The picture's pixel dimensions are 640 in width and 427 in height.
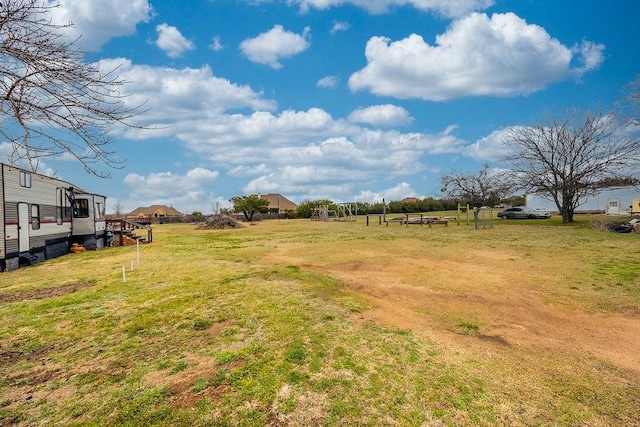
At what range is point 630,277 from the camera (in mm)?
8758

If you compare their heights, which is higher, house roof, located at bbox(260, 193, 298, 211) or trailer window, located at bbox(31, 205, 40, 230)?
house roof, located at bbox(260, 193, 298, 211)

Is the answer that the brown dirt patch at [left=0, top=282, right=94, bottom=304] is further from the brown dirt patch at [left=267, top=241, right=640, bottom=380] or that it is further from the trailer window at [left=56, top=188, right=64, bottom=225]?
the trailer window at [left=56, top=188, right=64, bottom=225]

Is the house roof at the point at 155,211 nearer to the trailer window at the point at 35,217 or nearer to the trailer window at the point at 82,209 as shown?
the trailer window at the point at 82,209

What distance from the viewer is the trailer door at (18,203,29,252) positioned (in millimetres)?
12336

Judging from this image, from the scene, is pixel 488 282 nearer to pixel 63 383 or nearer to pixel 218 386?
pixel 218 386

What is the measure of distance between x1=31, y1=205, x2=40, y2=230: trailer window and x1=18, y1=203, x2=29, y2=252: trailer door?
447 millimetres

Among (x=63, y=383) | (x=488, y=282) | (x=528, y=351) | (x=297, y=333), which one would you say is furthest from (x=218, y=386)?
(x=488, y=282)

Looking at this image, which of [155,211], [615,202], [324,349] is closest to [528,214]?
[615,202]

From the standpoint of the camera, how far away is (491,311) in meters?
6.31

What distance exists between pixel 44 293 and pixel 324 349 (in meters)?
7.74

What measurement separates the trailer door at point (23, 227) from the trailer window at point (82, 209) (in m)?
4.98

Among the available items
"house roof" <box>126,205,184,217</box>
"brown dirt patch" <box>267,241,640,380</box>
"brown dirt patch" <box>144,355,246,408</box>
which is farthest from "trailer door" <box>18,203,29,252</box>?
"house roof" <box>126,205,184,217</box>

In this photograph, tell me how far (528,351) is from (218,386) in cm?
402

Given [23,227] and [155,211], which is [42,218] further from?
[155,211]
